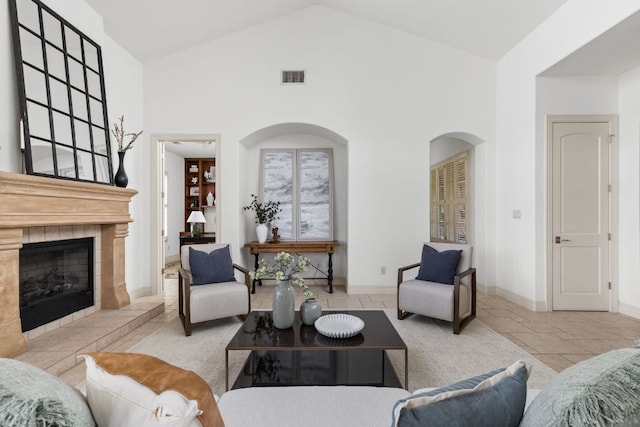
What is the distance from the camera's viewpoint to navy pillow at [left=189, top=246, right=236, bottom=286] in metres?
3.60

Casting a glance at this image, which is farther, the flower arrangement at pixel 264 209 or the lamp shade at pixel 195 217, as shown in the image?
the lamp shade at pixel 195 217

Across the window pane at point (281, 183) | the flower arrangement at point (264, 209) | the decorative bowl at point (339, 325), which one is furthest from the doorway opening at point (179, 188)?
the decorative bowl at point (339, 325)

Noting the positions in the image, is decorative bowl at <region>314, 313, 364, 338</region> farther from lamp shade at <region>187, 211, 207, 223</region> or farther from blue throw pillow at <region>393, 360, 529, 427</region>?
lamp shade at <region>187, 211, 207, 223</region>

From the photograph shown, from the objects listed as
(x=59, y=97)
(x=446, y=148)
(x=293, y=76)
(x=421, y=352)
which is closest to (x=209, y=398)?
(x=421, y=352)

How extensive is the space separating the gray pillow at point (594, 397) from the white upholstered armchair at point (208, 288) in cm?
301

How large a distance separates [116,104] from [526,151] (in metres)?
5.27

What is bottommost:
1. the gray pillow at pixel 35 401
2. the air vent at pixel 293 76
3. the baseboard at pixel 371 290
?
the baseboard at pixel 371 290

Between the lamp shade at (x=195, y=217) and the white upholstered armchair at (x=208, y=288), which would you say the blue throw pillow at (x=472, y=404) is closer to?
the white upholstered armchair at (x=208, y=288)

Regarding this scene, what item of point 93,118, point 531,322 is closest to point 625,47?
point 531,322

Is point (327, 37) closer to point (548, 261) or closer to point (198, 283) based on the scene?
point (198, 283)

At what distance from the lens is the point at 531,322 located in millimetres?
3615

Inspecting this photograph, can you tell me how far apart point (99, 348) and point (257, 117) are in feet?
11.1

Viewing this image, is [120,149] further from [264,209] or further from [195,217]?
[195,217]

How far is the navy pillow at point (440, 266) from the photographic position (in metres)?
3.56
